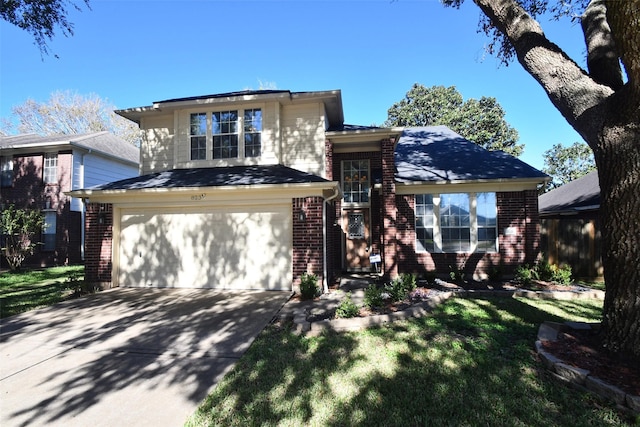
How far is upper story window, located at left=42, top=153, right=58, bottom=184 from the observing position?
48.3 ft

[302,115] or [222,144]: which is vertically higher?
[302,115]

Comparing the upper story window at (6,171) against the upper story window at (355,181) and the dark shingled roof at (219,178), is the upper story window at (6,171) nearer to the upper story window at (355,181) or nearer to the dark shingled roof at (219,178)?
the dark shingled roof at (219,178)

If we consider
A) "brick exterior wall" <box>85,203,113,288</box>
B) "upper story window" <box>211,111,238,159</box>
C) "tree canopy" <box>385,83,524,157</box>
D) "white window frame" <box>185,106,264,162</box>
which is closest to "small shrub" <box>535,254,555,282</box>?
"white window frame" <box>185,106,264,162</box>

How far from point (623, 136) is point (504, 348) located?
297 cm

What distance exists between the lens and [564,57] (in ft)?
14.8

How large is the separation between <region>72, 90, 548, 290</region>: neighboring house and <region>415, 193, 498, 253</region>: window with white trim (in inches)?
1.3

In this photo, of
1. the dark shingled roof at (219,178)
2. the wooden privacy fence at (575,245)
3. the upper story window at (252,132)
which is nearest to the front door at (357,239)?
the dark shingled roof at (219,178)

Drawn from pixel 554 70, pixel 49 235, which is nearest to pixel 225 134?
pixel 554 70

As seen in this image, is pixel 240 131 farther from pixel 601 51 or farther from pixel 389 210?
pixel 601 51

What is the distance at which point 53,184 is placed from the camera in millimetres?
14555

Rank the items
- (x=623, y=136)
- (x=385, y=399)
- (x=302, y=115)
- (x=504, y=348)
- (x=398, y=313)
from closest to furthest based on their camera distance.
A: (x=385, y=399) → (x=623, y=136) → (x=504, y=348) → (x=398, y=313) → (x=302, y=115)

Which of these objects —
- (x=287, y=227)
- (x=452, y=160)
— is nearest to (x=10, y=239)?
(x=287, y=227)

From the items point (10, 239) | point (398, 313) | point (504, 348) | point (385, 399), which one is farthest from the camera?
point (10, 239)

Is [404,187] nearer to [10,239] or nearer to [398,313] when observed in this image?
[398,313]
